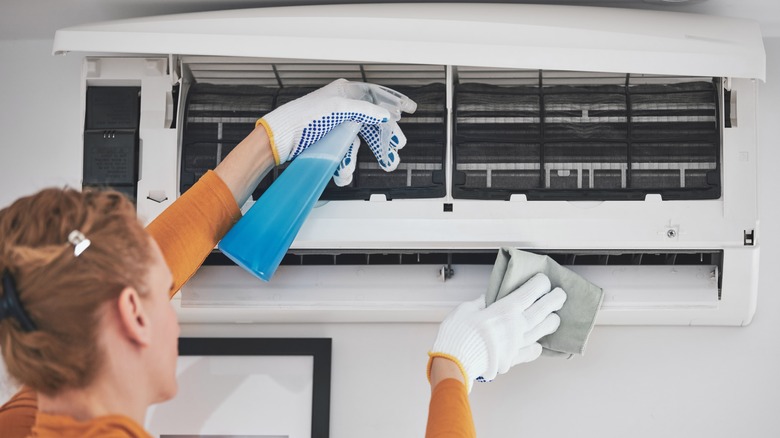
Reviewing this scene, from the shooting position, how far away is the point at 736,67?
5.42 ft

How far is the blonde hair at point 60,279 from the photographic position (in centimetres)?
99

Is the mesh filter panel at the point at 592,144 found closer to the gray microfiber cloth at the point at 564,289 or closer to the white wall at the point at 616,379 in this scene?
the gray microfiber cloth at the point at 564,289

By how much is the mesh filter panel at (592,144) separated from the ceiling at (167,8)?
0.16 metres

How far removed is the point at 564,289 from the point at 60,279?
1081mm

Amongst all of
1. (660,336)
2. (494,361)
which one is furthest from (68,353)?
(660,336)

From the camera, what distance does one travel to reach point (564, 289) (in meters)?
1.81

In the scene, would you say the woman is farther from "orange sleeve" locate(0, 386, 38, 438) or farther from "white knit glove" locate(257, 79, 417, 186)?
"white knit glove" locate(257, 79, 417, 186)

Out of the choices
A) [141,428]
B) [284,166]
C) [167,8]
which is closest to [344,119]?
[284,166]

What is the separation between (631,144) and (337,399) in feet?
2.69

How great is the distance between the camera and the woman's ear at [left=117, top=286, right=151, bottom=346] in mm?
1017

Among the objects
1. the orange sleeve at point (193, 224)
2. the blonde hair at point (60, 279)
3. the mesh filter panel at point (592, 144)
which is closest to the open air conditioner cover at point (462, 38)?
the mesh filter panel at point (592, 144)

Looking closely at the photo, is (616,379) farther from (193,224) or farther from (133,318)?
(133,318)

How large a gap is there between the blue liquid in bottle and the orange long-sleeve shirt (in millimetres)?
42

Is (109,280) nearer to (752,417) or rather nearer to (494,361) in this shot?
(494,361)
